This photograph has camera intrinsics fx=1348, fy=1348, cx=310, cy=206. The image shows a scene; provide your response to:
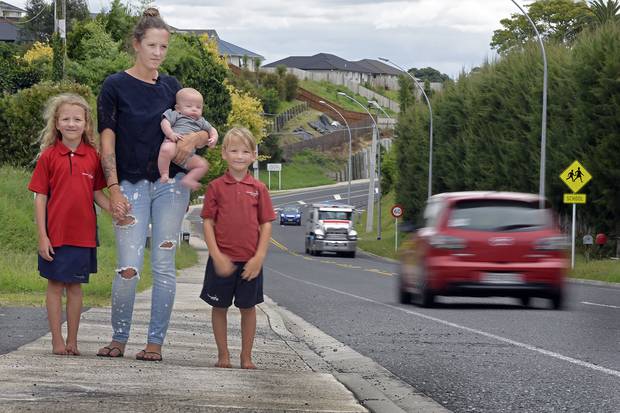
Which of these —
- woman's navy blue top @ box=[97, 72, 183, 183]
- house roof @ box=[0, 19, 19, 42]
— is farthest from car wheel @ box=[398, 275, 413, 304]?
house roof @ box=[0, 19, 19, 42]

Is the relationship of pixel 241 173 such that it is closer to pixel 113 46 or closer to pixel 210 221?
pixel 210 221

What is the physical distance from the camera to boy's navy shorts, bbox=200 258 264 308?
350 inches

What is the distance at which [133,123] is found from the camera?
895 centimetres

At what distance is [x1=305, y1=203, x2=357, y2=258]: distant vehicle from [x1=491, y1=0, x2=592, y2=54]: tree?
1795 inches

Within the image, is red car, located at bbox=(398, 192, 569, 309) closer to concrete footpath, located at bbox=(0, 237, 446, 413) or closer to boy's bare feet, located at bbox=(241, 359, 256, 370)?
concrete footpath, located at bbox=(0, 237, 446, 413)

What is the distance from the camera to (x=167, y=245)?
8.91m

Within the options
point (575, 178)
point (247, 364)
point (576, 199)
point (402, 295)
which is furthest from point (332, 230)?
point (247, 364)

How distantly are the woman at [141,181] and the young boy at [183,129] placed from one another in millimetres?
90

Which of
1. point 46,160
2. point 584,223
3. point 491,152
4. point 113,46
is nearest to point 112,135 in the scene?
point 46,160

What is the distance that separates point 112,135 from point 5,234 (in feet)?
73.6

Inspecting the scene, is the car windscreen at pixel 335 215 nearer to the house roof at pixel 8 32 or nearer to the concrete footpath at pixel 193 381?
the concrete footpath at pixel 193 381

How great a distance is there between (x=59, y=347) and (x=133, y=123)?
158 centimetres

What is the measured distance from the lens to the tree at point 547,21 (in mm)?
103938

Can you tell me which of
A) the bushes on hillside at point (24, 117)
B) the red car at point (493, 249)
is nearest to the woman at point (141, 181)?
the red car at point (493, 249)
